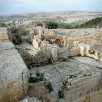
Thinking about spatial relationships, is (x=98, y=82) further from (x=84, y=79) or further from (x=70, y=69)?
(x=70, y=69)

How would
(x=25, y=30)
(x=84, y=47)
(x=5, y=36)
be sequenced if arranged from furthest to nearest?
(x=25, y=30)
(x=84, y=47)
(x=5, y=36)

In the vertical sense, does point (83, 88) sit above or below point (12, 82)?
below

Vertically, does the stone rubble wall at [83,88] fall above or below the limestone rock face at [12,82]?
below

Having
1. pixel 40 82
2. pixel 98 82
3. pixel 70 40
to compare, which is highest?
pixel 40 82

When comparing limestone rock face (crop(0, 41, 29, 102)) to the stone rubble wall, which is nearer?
limestone rock face (crop(0, 41, 29, 102))

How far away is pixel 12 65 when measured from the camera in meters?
7.31

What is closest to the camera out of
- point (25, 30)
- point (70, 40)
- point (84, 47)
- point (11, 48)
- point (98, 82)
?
point (98, 82)

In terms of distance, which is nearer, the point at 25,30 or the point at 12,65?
the point at 12,65

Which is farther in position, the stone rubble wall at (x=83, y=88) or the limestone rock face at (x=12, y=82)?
the stone rubble wall at (x=83, y=88)

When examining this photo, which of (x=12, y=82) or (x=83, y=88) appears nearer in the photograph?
(x=12, y=82)

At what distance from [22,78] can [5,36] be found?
732 cm

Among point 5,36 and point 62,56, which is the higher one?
point 5,36

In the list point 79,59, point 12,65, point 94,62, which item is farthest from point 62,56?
point 12,65

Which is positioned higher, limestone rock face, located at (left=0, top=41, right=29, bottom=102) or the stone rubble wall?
limestone rock face, located at (left=0, top=41, right=29, bottom=102)
